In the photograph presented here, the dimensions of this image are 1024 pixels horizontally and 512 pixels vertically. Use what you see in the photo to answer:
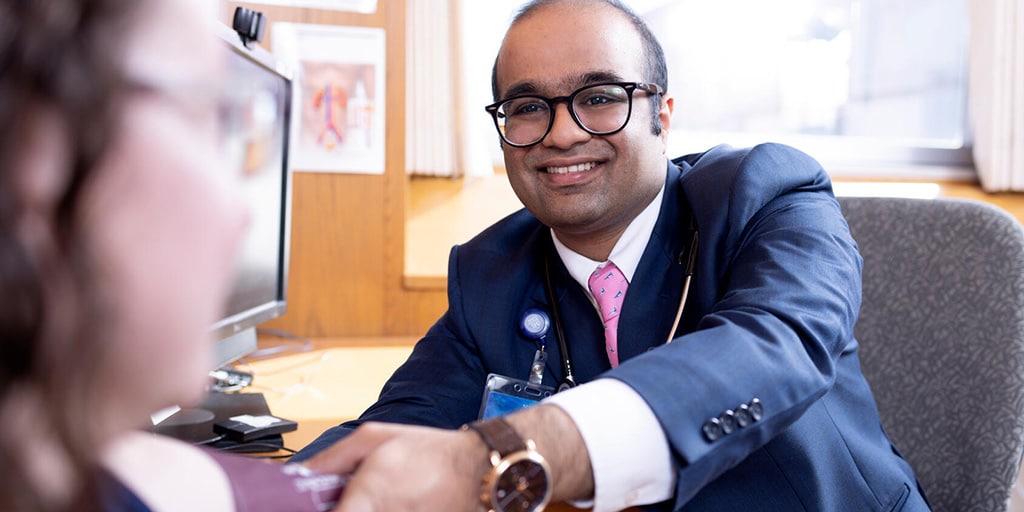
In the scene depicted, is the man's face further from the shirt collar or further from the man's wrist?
the man's wrist

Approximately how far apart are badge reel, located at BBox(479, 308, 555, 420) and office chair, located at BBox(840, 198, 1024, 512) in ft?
1.92

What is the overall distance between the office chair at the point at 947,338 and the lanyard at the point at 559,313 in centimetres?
39

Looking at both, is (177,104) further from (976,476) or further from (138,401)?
(976,476)

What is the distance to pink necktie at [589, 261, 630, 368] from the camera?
1449mm

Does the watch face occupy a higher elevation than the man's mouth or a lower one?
lower

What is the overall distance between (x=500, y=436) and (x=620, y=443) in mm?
130

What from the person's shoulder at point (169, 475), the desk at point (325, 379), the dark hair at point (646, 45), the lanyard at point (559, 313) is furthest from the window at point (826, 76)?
the person's shoulder at point (169, 475)

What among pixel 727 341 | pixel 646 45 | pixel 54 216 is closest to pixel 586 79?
pixel 646 45

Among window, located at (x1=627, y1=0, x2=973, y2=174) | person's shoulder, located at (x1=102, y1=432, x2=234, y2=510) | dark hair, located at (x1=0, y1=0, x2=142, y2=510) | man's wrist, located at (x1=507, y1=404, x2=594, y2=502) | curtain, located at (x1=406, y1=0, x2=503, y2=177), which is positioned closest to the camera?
dark hair, located at (x1=0, y1=0, x2=142, y2=510)

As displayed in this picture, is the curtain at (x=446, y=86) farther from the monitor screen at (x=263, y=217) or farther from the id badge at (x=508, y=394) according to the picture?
the id badge at (x=508, y=394)

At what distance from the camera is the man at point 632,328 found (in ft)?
2.75

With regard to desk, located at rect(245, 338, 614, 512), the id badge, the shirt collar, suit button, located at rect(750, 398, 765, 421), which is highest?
the shirt collar

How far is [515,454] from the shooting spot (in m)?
0.77

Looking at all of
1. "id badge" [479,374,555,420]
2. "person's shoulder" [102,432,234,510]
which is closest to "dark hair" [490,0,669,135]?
"id badge" [479,374,555,420]
